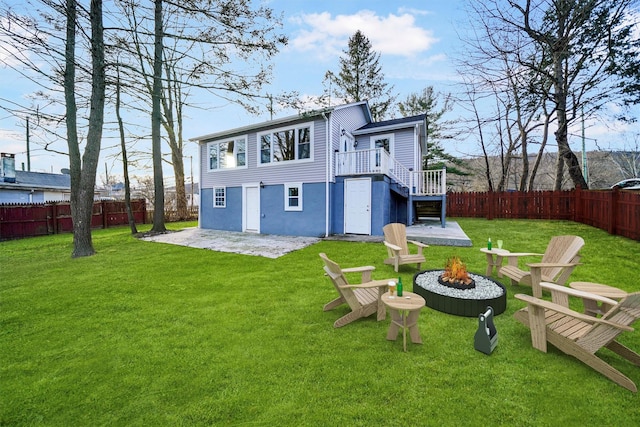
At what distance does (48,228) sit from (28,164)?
18667mm

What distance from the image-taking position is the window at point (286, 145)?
35.4ft

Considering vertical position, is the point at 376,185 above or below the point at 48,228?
above

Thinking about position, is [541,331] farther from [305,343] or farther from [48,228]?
[48,228]

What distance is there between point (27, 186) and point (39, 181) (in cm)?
267

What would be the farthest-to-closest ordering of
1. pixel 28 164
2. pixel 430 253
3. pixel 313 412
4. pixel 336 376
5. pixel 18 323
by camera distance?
pixel 28 164, pixel 430 253, pixel 18 323, pixel 336 376, pixel 313 412

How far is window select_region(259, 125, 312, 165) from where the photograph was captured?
10.8 metres

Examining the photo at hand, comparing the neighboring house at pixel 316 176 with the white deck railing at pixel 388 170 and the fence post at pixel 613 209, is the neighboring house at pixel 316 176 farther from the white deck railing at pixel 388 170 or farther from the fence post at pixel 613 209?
the fence post at pixel 613 209

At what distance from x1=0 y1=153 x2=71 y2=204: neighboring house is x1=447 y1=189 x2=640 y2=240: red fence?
28.6 m

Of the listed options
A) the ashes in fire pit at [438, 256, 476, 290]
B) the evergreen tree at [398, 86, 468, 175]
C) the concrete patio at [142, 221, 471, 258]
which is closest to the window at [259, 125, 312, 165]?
the concrete patio at [142, 221, 471, 258]

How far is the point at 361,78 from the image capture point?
74.7 ft

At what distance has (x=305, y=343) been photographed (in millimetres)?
2947

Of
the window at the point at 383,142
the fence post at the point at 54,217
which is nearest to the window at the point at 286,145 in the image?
the window at the point at 383,142

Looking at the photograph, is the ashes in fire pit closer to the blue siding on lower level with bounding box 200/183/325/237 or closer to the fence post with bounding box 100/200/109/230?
the blue siding on lower level with bounding box 200/183/325/237

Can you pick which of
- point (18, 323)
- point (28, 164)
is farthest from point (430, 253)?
point (28, 164)
